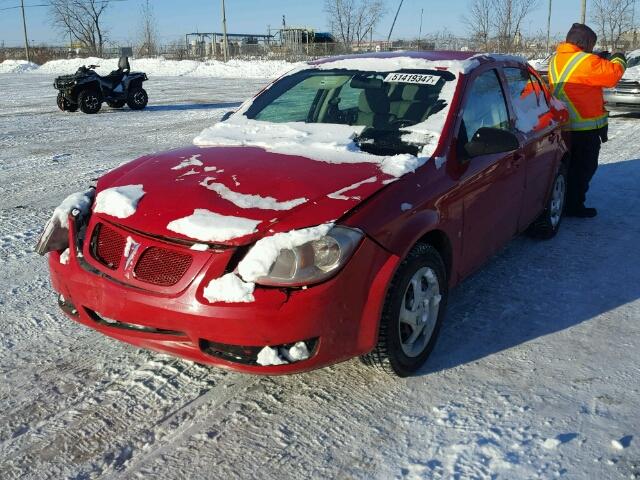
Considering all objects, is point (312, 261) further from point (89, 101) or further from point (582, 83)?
point (89, 101)

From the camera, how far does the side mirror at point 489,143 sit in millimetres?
3416

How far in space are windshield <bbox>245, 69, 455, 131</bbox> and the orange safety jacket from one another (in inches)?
99.7

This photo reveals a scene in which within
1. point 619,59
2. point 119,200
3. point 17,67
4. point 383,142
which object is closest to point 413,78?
point 383,142

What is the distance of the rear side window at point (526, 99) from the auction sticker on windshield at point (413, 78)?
817mm

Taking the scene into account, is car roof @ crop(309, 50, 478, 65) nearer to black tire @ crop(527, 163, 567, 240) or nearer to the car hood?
the car hood

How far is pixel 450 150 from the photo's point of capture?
3393 millimetres

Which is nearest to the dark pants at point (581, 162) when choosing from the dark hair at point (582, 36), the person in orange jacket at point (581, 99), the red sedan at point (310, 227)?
the person in orange jacket at point (581, 99)

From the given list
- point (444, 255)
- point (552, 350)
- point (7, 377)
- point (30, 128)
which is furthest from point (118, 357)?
point (30, 128)

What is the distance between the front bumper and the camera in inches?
97.5

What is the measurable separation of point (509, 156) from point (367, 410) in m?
2.01

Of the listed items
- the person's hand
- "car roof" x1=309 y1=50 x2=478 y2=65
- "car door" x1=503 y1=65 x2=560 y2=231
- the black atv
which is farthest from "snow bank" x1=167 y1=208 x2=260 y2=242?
the black atv

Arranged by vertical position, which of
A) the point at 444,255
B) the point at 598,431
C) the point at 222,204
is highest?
the point at 222,204

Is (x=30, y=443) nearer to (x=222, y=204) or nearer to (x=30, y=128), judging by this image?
(x=222, y=204)

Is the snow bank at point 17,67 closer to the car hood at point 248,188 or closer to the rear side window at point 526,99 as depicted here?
the rear side window at point 526,99
